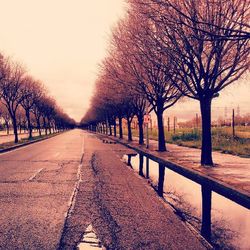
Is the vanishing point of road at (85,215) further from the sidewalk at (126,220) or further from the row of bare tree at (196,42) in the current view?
the row of bare tree at (196,42)

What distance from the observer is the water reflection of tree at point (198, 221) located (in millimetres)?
4832

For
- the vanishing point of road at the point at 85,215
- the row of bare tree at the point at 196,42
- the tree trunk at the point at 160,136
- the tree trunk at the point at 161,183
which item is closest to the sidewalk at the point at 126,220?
the vanishing point of road at the point at 85,215

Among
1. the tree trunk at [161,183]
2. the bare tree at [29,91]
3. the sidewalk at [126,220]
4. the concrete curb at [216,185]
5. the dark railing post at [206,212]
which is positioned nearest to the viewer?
the sidewalk at [126,220]

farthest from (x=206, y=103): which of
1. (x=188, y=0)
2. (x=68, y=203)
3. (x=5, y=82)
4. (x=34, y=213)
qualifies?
(x=5, y=82)

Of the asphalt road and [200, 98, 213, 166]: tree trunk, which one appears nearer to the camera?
the asphalt road

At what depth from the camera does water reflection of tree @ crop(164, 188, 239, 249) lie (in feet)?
15.9

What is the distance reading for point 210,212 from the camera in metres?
6.55

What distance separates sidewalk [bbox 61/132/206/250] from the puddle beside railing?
11.1 inches

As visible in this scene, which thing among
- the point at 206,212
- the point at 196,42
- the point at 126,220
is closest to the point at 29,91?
the point at 196,42

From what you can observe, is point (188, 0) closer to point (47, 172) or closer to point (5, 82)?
point (47, 172)

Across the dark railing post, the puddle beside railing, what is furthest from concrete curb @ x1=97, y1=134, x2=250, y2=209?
the dark railing post

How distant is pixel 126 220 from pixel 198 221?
1.25m

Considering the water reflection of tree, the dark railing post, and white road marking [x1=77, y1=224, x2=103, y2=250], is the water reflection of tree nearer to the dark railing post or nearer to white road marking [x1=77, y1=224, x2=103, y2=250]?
the dark railing post

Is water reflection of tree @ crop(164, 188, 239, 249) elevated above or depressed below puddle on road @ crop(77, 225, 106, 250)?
below
